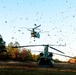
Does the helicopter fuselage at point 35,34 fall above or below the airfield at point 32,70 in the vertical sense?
above

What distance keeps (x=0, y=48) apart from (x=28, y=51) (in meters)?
37.3

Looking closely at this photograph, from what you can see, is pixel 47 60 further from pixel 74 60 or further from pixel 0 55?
pixel 74 60

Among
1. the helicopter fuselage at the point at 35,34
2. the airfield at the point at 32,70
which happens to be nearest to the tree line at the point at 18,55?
the helicopter fuselage at the point at 35,34

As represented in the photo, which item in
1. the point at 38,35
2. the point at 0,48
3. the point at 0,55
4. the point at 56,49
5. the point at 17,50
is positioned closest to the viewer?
the point at 56,49

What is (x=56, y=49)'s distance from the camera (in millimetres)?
87688

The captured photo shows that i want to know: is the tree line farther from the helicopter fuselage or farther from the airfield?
the airfield

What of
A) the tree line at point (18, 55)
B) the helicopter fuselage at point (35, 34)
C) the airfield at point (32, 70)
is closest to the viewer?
the airfield at point (32, 70)

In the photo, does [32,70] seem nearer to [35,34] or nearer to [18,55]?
Result: [35,34]

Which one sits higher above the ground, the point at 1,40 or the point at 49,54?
the point at 1,40

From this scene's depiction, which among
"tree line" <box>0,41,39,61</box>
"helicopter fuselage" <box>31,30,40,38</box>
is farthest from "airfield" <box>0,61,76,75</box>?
"tree line" <box>0,41,39,61</box>

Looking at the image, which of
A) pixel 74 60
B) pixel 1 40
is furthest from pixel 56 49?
pixel 1 40

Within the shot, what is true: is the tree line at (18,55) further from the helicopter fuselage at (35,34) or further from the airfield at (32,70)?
the airfield at (32,70)

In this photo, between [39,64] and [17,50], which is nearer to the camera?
[39,64]

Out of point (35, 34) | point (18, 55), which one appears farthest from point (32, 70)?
point (18, 55)
